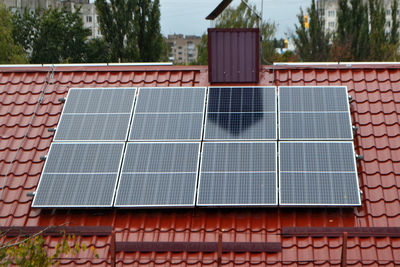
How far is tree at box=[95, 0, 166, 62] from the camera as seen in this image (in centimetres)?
5225

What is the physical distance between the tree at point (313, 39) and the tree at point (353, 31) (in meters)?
1.12

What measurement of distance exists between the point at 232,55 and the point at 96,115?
3.18 meters

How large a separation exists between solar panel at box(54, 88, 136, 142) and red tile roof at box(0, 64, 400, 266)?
0.47 meters

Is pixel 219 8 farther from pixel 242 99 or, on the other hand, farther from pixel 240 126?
pixel 240 126

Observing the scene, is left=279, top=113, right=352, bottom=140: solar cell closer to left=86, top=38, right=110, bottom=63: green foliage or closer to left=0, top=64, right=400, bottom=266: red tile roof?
left=0, top=64, right=400, bottom=266: red tile roof

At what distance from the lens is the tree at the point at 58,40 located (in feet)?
228

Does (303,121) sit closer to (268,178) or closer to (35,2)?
(268,178)

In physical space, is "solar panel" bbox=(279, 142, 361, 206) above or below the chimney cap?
below

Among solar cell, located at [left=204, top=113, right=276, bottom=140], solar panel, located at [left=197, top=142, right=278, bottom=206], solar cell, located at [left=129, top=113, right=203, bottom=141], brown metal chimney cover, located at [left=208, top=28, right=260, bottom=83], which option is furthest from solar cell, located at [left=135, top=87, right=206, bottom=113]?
solar panel, located at [left=197, top=142, right=278, bottom=206]

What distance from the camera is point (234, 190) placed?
39.6 feet

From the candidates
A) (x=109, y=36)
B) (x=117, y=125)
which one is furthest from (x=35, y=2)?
(x=117, y=125)

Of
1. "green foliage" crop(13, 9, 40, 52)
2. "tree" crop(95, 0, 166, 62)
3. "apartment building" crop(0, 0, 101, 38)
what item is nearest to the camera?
"tree" crop(95, 0, 166, 62)

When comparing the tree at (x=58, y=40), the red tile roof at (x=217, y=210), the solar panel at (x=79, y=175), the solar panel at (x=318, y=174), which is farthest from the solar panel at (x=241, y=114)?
the tree at (x=58, y=40)

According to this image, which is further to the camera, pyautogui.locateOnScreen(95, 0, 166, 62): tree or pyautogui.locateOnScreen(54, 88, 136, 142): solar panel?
pyautogui.locateOnScreen(95, 0, 166, 62): tree
